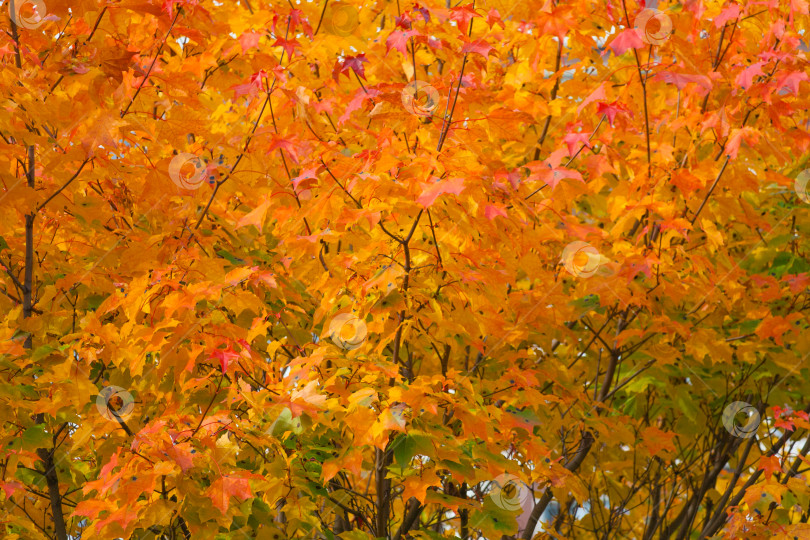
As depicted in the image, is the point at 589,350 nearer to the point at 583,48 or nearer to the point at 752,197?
the point at 752,197

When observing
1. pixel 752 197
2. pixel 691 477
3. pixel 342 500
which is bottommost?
pixel 691 477

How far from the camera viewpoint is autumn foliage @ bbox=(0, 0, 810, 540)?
2.54 m

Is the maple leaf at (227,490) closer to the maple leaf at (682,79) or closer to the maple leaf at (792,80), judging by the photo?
the maple leaf at (682,79)

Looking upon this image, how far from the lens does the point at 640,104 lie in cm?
396

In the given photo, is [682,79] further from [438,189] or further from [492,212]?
[438,189]

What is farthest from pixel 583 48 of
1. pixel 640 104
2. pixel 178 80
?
pixel 178 80

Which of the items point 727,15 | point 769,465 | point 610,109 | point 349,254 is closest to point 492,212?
point 349,254

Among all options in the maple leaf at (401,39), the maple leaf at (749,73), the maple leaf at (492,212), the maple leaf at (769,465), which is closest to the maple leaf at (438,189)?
the maple leaf at (492,212)

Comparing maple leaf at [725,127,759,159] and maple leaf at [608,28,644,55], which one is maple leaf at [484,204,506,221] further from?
maple leaf at [725,127,759,159]

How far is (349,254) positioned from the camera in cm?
269

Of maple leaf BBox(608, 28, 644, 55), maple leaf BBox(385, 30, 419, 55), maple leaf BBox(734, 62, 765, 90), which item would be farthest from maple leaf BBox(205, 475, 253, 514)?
maple leaf BBox(734, 62, 765, 90)

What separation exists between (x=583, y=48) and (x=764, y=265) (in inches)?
74.5

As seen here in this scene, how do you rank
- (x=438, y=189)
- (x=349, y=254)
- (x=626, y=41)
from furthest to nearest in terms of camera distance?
(x=626, y=41) → (x=349, y=254) → (x=438, y=189)

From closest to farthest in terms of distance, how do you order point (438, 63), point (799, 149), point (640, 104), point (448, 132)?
point (448, 132) < point (799, 149) < point (640, 104) < point (438, 63)
